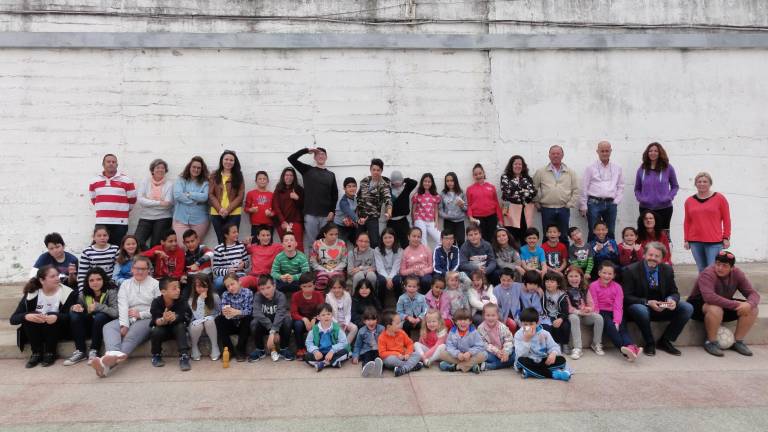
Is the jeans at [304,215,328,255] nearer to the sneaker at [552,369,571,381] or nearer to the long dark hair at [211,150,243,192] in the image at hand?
the long dark hair at [211,150,243,192]

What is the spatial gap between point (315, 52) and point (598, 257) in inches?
183

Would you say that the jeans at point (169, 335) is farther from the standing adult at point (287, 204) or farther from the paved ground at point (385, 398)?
the standing adult at point (287, 204)

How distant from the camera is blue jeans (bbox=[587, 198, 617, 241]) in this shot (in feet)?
22.6

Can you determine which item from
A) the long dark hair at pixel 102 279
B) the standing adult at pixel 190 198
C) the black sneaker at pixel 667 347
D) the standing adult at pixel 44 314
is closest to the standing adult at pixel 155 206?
the standing adult at pixel 190 198

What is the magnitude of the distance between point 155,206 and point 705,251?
22.4ft

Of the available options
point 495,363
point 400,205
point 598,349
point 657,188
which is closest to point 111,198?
point 400,205

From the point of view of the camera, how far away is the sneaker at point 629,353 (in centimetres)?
487

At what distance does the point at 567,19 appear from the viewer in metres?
7.56

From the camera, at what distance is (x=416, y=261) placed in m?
6.12

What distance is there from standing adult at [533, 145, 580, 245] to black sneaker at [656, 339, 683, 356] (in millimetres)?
1886

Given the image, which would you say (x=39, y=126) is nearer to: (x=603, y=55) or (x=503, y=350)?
(x=503, y=350)

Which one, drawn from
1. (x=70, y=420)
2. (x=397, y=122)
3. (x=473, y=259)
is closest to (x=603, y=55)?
(x=397, y=122)

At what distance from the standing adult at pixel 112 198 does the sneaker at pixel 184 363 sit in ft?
8.12

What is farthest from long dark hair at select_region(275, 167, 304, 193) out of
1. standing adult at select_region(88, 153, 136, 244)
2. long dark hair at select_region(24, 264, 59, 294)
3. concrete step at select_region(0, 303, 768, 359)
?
long dark hair at select_region(24, 264, 59, 294)
